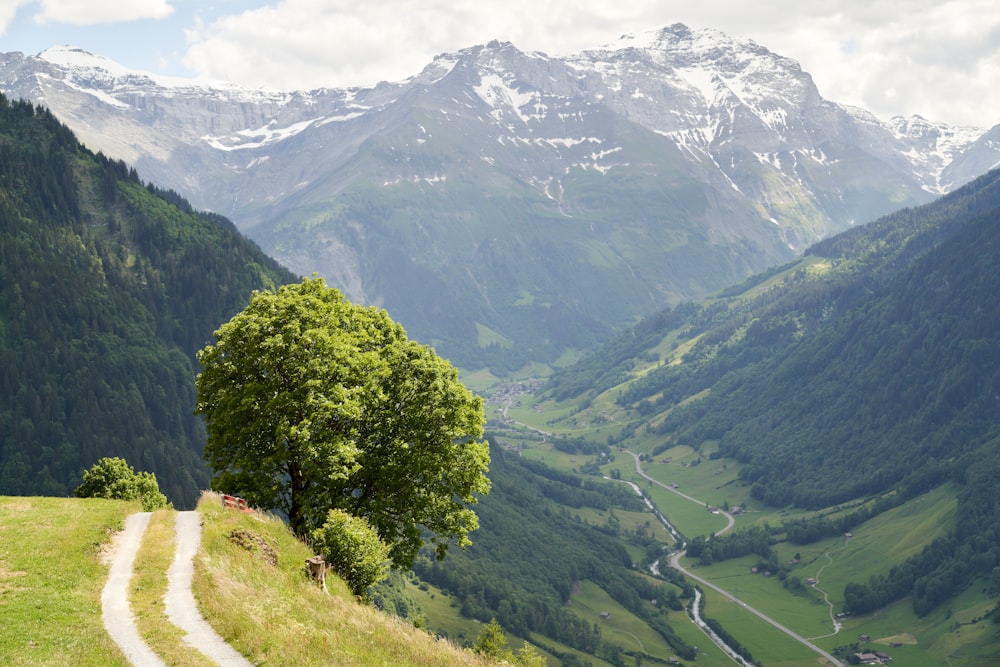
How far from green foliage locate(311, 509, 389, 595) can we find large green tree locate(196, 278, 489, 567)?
3.87 metres

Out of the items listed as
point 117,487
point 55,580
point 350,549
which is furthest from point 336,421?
point 117,487

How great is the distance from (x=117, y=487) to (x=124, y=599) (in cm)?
4777

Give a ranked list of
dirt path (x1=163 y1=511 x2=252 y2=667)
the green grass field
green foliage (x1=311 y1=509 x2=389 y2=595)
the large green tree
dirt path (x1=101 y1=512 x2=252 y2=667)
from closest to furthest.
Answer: the green grass field < dirt path (x1=101 y1=512 x2=252 y2=667) < dirt path (x1=163 y1=511 x2=252 y2=667) < green foliage (x1=311 y1=509 x2=389 y2=595) < the large green tree

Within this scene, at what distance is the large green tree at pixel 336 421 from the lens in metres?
54.0

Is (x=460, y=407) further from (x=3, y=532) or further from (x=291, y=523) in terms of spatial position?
(x=3, y=532)

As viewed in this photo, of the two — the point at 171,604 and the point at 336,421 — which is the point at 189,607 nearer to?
the point at 171,604

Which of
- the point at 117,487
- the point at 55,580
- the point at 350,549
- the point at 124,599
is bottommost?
the point at 117,487

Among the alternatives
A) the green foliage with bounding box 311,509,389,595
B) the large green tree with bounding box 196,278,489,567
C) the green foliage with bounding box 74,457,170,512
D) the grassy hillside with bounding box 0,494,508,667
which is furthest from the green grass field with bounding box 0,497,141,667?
the green foliage with bounding box 74,457,170,512

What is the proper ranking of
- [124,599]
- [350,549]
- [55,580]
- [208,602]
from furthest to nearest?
[350,549]
[55,580]
[124,599]
[208,602]

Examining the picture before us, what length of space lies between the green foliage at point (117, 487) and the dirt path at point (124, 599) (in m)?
28.0

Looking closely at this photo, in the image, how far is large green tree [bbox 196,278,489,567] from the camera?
54.0m

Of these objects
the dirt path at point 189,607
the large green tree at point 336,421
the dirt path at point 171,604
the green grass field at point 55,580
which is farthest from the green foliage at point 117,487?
the dirt path at point 189,607

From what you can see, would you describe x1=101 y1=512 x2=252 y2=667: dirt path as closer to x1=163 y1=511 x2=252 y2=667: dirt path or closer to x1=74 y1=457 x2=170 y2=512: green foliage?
x1=163 y1=511 x2=252 y2=667: dirt path

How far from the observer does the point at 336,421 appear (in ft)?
185
